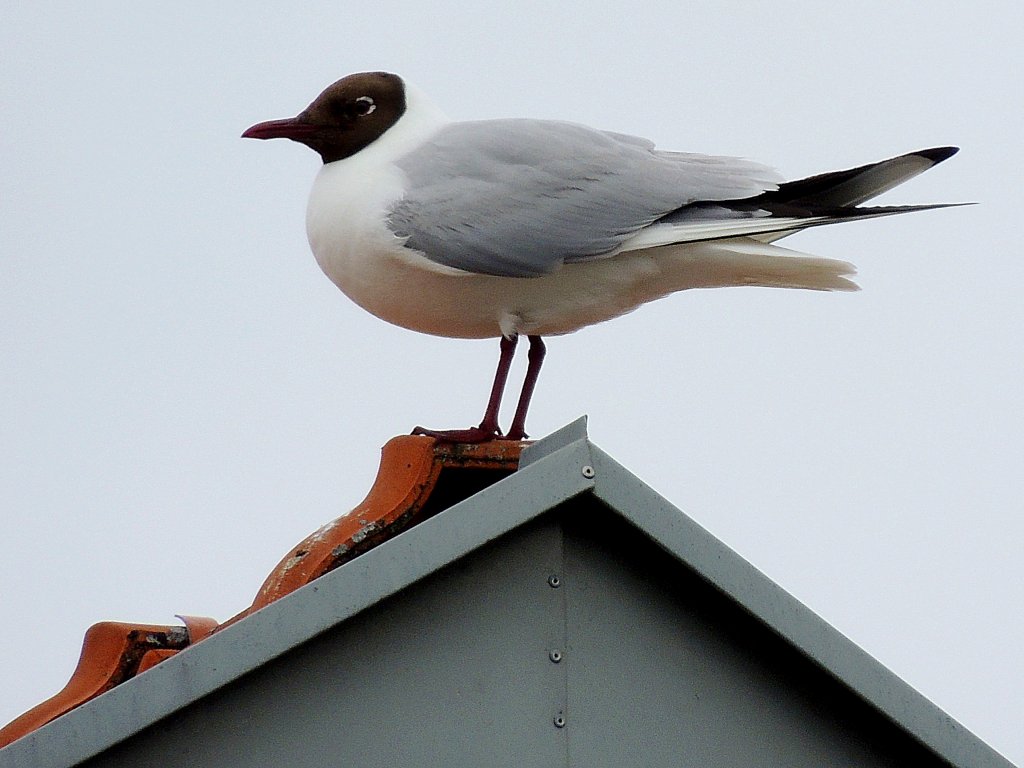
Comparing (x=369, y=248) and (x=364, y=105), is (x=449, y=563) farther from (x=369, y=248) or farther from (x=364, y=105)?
(x=364, y=105)

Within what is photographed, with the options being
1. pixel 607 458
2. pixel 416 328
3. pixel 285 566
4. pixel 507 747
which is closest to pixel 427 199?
pixel 416 328

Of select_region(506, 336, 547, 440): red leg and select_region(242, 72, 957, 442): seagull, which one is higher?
select_region(242, 72, 957, 442): seagull

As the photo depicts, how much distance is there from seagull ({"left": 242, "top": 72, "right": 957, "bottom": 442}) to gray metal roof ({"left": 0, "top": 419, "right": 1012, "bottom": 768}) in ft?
3.04

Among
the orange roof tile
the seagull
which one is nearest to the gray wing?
the seagull

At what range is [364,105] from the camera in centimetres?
441

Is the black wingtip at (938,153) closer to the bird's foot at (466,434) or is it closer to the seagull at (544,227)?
the seagull at (544,227)

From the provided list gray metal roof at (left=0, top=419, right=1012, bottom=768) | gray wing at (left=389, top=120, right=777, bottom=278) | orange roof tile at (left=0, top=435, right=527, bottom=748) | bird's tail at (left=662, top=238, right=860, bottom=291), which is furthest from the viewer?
bird's tail at (left=662, top=238, right=860, bottom=291)

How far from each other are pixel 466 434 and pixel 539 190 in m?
0.67

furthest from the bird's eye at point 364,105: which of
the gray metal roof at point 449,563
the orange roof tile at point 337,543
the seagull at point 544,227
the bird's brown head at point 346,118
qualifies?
the gray metal roof at point 449,563

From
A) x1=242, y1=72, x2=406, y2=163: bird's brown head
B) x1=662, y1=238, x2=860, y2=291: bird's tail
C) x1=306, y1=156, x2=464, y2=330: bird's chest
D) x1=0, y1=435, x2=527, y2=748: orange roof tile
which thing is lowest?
x1=0, y1=435, x2=527, y2=748: orange roof tile

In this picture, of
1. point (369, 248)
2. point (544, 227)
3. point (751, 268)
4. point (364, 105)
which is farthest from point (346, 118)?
point (751, 268)

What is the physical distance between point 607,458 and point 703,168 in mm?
1492

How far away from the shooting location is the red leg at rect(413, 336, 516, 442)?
3818mm

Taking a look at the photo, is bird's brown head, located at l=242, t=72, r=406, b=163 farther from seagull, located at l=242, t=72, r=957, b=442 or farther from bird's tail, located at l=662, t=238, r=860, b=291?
bird's tail, located at l=662, t=238, r=860, b=291
